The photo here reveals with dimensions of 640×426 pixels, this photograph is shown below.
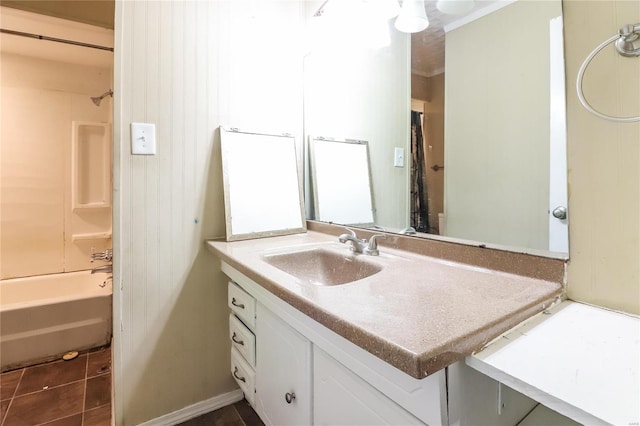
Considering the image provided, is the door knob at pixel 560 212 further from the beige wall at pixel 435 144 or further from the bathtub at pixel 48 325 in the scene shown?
the bathtub at pixel 48 325

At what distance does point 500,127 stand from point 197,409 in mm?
1727

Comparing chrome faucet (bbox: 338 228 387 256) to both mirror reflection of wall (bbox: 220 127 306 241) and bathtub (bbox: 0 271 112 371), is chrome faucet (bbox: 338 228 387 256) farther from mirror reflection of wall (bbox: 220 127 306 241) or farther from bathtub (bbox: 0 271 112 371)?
bathtub (bbox: 0 271 112 371)

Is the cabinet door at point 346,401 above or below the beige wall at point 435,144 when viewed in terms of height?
below

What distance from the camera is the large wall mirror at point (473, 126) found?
0.84m

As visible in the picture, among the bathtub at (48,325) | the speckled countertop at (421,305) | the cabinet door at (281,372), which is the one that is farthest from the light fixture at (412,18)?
the bathtub at (48,325)

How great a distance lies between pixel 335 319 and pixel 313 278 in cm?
66

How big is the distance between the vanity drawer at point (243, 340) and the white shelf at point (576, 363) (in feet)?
2.82

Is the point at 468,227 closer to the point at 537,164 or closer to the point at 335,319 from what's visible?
the point at 537,164

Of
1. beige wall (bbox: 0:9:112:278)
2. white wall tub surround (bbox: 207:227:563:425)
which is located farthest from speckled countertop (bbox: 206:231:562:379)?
beige wall (bbox: 0:9:112:278)

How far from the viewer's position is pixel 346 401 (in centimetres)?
71

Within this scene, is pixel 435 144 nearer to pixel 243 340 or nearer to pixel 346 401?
pixel 346 401

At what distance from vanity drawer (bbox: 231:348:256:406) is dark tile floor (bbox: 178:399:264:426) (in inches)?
8.0

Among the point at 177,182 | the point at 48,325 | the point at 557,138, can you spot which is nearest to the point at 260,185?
the point at 177,182

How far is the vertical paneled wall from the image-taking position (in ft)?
4.17
